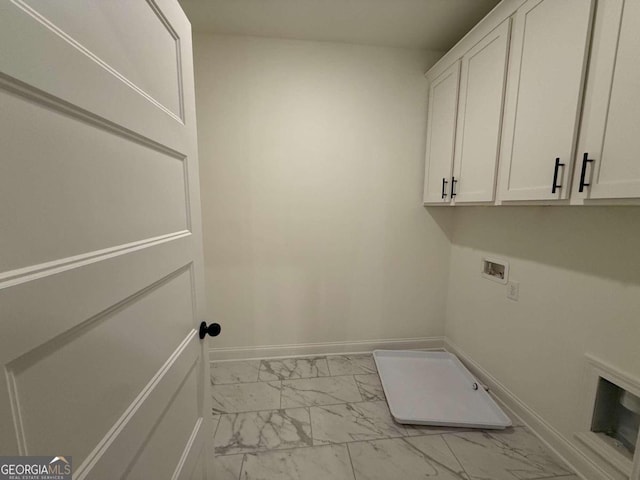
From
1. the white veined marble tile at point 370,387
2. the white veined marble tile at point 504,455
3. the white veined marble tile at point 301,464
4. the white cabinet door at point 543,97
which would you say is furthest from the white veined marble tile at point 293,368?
the white cabinet door at point 543,97

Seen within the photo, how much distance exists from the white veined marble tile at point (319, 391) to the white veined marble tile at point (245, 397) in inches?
3.1

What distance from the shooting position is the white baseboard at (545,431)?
1157 millimetres

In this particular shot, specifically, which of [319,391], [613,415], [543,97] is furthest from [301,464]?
[543,97]

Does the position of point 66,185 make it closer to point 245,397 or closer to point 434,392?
point 245,397

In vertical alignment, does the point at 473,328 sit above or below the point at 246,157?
below

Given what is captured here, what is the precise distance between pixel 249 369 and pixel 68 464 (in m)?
1.70

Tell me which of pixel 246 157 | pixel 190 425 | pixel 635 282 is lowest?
pixel 190 425

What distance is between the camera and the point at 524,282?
147cm

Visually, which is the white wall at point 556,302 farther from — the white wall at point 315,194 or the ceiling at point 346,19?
the ceiling at point 346,19

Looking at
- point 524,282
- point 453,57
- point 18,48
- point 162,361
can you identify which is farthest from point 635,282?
point 18,48

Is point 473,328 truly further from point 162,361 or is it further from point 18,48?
point 18,48

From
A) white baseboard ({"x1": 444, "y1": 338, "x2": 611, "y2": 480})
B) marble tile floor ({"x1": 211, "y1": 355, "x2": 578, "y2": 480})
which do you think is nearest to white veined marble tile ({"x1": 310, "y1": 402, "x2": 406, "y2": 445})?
marble tile floor ({"x1": 211, "y1": 355, "x2": 578, "y2": 480})

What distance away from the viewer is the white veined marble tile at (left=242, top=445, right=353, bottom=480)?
1188 mm

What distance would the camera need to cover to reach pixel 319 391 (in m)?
1.72
